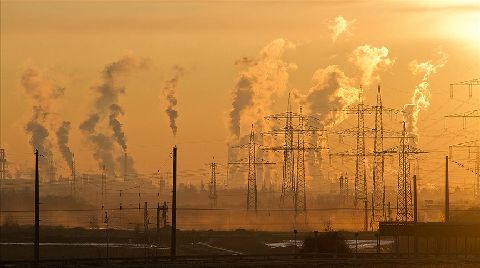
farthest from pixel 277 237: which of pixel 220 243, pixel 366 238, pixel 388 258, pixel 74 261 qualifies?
pixel 74 261

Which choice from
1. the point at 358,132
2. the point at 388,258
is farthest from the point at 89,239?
the point at 388,258

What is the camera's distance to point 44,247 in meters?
144

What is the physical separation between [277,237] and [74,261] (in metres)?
94.3

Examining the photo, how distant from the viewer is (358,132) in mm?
192625

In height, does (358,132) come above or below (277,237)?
above

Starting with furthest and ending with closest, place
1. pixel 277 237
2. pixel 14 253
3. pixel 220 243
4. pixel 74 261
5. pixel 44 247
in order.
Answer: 1. pixel 277 237
2. pixel 220 243
3. pixel 44 247
4. pixel 14 253
5. pixel 74 261

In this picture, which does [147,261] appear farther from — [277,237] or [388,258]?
[277,237]

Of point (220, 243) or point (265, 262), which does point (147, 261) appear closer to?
point (265, 262)

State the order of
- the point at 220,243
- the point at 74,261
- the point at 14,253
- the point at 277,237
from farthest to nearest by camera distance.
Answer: the point at 277,237
the point at 220,243
the point at 14,253
the point at 74,261

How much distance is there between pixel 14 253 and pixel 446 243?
4479 centimetres

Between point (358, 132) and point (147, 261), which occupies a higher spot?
point (358, 132)

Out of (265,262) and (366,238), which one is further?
(366,238)

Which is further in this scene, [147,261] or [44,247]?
[44,247]

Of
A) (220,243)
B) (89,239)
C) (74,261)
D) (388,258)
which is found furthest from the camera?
(89,239)
